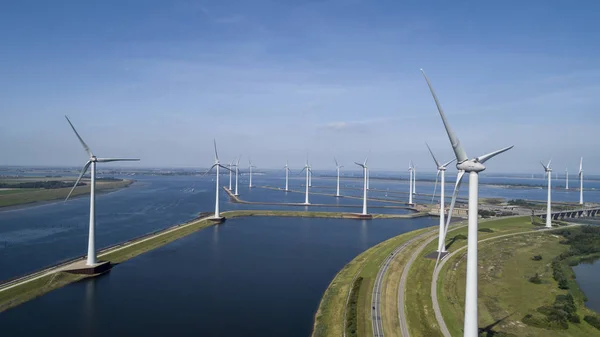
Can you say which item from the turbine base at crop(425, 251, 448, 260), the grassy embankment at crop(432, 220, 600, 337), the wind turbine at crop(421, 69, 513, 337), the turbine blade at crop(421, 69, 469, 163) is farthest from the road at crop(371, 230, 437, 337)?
the turbine blade at crop(421, 69, 469, 163)

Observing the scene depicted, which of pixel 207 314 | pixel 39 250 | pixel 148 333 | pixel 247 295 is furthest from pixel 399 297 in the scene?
pixel 39 250

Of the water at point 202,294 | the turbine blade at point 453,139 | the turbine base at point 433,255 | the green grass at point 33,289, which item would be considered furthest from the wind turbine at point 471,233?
the green grass at point 33,289

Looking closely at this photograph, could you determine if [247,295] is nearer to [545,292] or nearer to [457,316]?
[457,316]

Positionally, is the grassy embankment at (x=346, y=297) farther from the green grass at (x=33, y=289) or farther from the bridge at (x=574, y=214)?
the bridge at (x=574, y=214)

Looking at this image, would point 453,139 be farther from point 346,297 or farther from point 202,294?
point 202,294

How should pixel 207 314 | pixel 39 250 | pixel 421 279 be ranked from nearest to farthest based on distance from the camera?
pixel 207 314, pixel 421 279, pixel 39 250

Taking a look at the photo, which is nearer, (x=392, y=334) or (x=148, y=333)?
(x=392, y=334)
